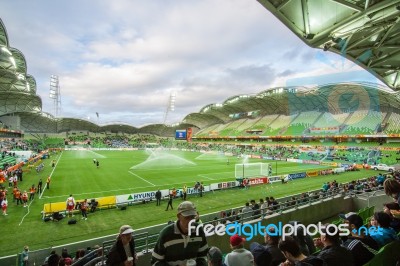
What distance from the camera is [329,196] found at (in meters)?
14.8

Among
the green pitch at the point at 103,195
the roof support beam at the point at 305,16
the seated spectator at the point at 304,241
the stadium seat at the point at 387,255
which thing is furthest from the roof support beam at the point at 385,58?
the green pitch at the point at 103,195

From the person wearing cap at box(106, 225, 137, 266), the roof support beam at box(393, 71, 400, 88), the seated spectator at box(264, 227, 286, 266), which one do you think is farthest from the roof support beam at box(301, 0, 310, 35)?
the roof support beam at box(393, 71, 400, 88)

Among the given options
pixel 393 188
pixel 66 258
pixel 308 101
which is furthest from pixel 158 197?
pixel 308 101

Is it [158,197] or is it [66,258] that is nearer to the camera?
[66,258]

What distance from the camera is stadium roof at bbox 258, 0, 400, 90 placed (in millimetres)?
8731

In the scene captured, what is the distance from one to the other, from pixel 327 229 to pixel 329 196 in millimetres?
12545

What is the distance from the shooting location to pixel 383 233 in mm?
4852

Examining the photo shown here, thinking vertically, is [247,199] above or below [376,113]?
below

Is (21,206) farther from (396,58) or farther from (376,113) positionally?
(376,113)

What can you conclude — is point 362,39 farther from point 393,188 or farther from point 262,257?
point 262,257

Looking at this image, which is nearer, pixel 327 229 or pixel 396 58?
pixel 327 229

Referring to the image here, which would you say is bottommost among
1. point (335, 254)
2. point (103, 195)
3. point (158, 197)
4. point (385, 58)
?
point (103, 195)

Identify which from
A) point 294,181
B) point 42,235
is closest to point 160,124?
point 294,181

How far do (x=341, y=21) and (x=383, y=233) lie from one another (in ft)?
26.8
